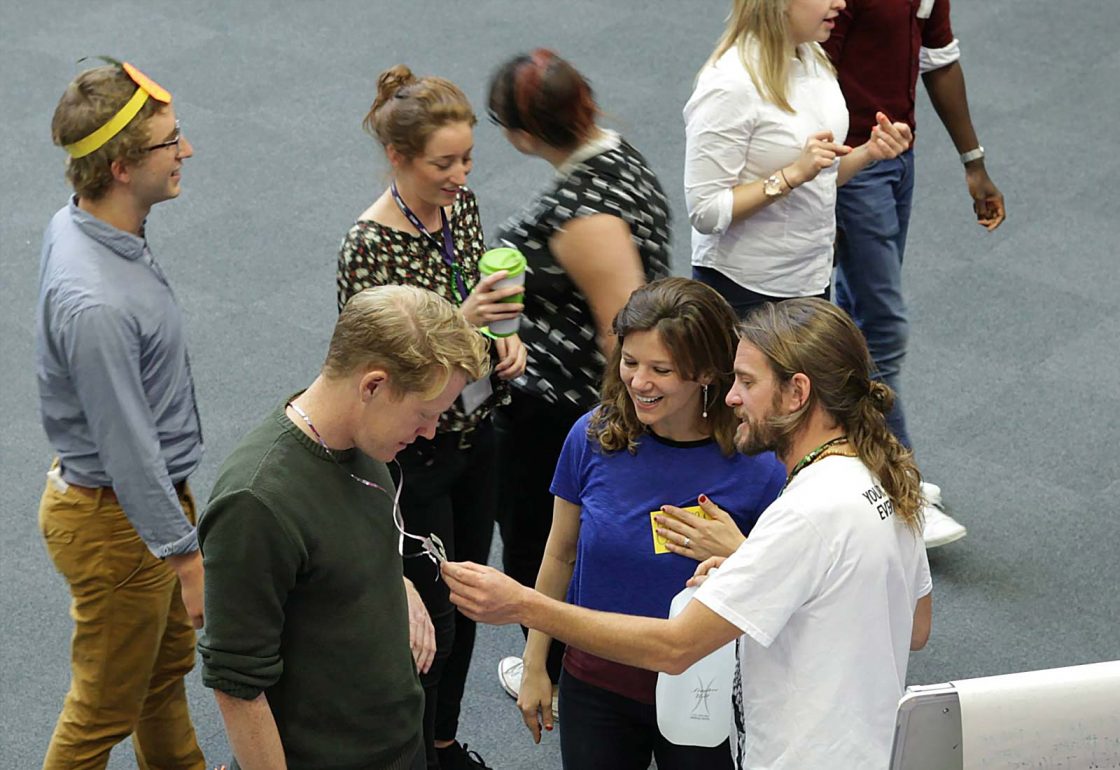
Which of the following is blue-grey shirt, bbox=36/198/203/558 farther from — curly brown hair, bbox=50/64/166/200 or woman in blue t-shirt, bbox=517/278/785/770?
woman in blue t-shirt, bbox=517/278/785/770

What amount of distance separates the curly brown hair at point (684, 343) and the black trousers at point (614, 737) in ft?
1.51

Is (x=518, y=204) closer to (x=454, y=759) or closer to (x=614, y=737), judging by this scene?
(x=454, y=759)

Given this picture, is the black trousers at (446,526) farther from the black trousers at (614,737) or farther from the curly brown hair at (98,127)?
the curly brown hair at (98,127)

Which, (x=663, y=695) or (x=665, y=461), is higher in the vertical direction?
(x=665, y=461)

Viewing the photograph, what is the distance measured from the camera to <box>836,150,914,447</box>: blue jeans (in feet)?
12.8

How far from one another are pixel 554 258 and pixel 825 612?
3.73ft

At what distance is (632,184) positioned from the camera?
300 cm

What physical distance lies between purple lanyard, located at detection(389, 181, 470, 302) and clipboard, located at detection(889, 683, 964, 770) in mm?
1418

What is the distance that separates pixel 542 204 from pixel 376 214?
34cm

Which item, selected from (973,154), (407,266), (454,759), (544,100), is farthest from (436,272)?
(973,154)

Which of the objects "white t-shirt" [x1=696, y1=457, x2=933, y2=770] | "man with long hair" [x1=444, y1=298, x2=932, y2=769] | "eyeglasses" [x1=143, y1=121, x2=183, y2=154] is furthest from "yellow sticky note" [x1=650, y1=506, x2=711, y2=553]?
"eyeglasses" [x1=143, y1=121, x2=183, y2=154]

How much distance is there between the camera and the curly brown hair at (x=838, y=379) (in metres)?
2.17

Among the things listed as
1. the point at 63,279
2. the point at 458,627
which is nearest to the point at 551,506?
the point at 458,627

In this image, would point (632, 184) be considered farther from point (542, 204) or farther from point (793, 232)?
point (793, 232)
